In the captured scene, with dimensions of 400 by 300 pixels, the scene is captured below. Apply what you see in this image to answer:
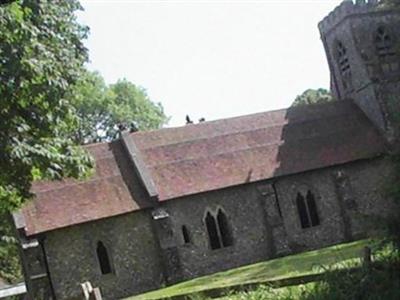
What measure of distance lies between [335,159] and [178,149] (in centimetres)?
778

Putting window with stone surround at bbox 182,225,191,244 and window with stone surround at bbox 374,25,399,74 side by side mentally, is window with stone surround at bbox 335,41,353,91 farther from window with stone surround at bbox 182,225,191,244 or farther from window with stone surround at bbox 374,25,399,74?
window with stone surround at bbox 182,225,191,244

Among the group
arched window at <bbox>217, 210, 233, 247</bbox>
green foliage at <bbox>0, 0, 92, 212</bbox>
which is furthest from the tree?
green foliage at <bbox>0, 0, 92, 212</bbox>

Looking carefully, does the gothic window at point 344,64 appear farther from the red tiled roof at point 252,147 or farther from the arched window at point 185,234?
the arched window at point 185,234

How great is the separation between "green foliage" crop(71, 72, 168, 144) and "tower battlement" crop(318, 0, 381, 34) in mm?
18797

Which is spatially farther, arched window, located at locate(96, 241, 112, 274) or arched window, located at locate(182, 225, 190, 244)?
arched window, located at locate(182, 225, 190, 244)

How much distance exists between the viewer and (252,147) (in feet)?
96.6

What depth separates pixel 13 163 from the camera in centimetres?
1350

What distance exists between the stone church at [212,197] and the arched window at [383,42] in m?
0.33

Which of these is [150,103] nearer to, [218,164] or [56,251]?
[218,164]

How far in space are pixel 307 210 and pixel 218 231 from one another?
4579 millimetres

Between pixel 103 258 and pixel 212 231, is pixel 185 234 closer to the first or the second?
pixel 212 231

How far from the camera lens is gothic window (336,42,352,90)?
1337 inches

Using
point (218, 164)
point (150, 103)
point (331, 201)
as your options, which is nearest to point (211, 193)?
point (218, 164)

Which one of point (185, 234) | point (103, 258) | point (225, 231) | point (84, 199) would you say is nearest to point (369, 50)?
point (225, 231)
